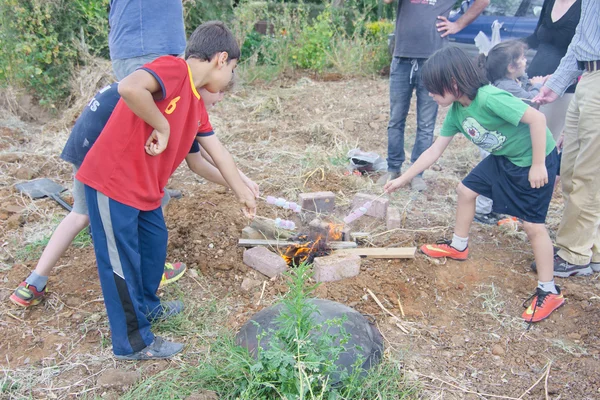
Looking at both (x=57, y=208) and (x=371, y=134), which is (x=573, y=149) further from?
(x=57, y=208)

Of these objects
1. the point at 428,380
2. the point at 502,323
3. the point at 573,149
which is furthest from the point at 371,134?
the point at 428,380

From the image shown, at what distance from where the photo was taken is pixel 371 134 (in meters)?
6.65

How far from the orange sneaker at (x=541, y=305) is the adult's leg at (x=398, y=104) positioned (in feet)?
6.94

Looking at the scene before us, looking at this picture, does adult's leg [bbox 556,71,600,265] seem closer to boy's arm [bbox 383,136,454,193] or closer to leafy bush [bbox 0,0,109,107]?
boy's arm [bbox 383,136,454,193]

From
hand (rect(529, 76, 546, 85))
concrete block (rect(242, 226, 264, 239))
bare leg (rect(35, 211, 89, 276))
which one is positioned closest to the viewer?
bare leg (rect(35, 211, 89, 276))

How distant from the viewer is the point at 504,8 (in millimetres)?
7336

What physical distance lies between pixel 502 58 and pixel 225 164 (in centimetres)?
265

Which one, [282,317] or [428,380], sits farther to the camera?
[428,380]

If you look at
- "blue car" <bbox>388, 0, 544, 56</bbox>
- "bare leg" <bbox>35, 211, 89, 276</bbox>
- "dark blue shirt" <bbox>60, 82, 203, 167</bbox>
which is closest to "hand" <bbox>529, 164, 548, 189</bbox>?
"dark blue shirt" <bbox>60, 82, 203, 167</bbox>

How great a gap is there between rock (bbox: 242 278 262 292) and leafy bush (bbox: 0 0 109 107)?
17.3 feet

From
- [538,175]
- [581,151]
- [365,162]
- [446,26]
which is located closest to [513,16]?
[446,26]

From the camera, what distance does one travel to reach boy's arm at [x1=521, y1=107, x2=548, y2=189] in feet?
9.96

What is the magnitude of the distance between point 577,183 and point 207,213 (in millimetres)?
2825

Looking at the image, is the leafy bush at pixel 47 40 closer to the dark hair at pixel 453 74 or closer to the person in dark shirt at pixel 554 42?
the dark hair at pixel 453 74
